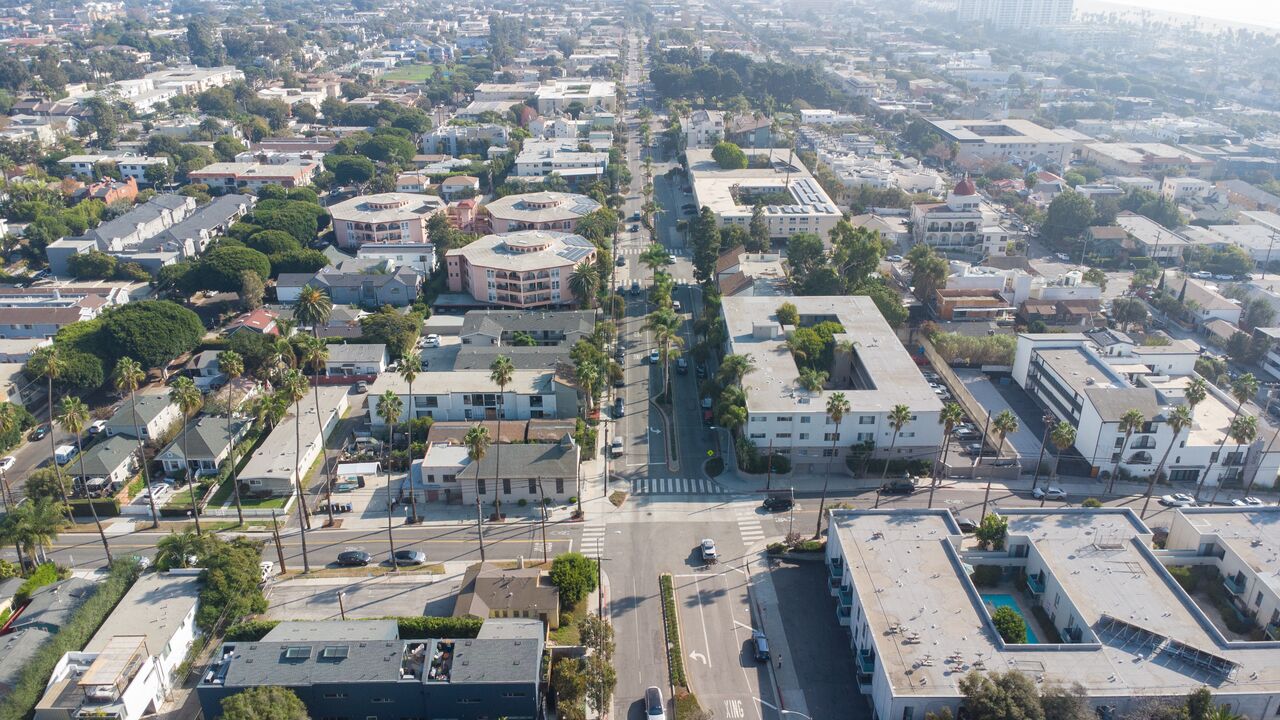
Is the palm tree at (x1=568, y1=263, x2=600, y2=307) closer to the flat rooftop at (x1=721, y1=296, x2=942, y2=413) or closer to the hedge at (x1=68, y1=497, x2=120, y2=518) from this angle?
the flat rooftop at (x1=721, y1=296, x2=942, y2=413)

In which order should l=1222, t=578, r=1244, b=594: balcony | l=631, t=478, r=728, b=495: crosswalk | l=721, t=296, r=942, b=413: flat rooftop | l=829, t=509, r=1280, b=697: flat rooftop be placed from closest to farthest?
l=829, t=509, r=1280, b=697: flat rooftop < l=1222, t=578, r=1244, b=594: balcony < l=631, t=478, r=728, b=495: crosswalk < l=721, t=296, r=942, b=413: flat rooftop

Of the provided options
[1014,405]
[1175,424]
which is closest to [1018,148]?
[1014,405]

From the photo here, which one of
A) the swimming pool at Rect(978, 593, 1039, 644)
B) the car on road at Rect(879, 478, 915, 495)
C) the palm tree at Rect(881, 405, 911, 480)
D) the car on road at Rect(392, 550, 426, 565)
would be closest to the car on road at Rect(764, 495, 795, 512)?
the car on road at Rect(879, 478, 915, 495)

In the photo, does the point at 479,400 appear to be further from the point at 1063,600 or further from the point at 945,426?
the point at 1063,600

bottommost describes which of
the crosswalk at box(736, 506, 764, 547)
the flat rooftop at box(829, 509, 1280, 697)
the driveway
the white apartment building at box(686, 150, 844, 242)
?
the crosswalk at box(736, 506, 764, 547)

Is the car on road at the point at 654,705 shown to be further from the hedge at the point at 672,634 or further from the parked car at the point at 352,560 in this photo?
the parked car at the point at 352,560

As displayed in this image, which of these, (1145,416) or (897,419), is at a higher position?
(897,419)
